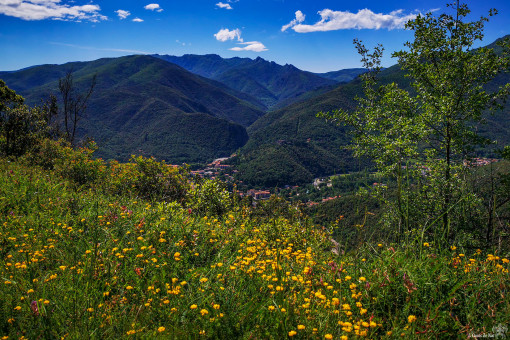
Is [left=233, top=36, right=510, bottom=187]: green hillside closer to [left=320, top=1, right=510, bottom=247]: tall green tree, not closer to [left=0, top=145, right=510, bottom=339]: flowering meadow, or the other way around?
[left=320, top=1, right=510, bottom=247]: tall green tree

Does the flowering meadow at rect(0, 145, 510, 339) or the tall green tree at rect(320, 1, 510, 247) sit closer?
the flowering meadow at rect(0, 145, 510, 339)

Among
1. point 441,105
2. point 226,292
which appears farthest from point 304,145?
point 226,292

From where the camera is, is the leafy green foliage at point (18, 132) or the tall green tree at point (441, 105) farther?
the leafy green foliage at point (18, 132)

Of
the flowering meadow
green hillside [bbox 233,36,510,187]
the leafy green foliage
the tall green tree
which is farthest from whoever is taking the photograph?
green hillside [bbox 233,36,510,187]

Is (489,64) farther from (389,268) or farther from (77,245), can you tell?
(77,245)

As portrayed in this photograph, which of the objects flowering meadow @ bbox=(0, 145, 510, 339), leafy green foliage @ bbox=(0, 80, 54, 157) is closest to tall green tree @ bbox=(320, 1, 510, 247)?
flowering meadow @ bbox=(0, 145, 510, 339)

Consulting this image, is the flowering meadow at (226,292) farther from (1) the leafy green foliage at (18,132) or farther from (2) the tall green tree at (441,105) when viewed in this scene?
(1) the leafy green foliage at (18,132)

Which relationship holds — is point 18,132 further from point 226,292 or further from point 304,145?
point 304,145

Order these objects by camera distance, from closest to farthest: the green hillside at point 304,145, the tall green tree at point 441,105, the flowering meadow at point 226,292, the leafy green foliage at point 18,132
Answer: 1. the flowering meadow at point 226,292
2. the tall green tree at point 441,105
3. the leafy green foliage at point 18,132
4. the green hillside at point 304,145

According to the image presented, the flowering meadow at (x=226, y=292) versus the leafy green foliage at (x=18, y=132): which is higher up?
the leafy green foliage at (x=18, y=132)

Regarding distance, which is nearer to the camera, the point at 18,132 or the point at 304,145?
the point at 18,132

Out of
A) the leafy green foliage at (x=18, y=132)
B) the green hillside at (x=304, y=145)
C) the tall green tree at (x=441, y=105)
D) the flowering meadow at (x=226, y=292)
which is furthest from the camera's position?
the green hillside at (x=304, y=145)

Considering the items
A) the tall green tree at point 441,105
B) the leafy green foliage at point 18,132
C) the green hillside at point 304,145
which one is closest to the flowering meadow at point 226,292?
the tall green tree at point 441,105
